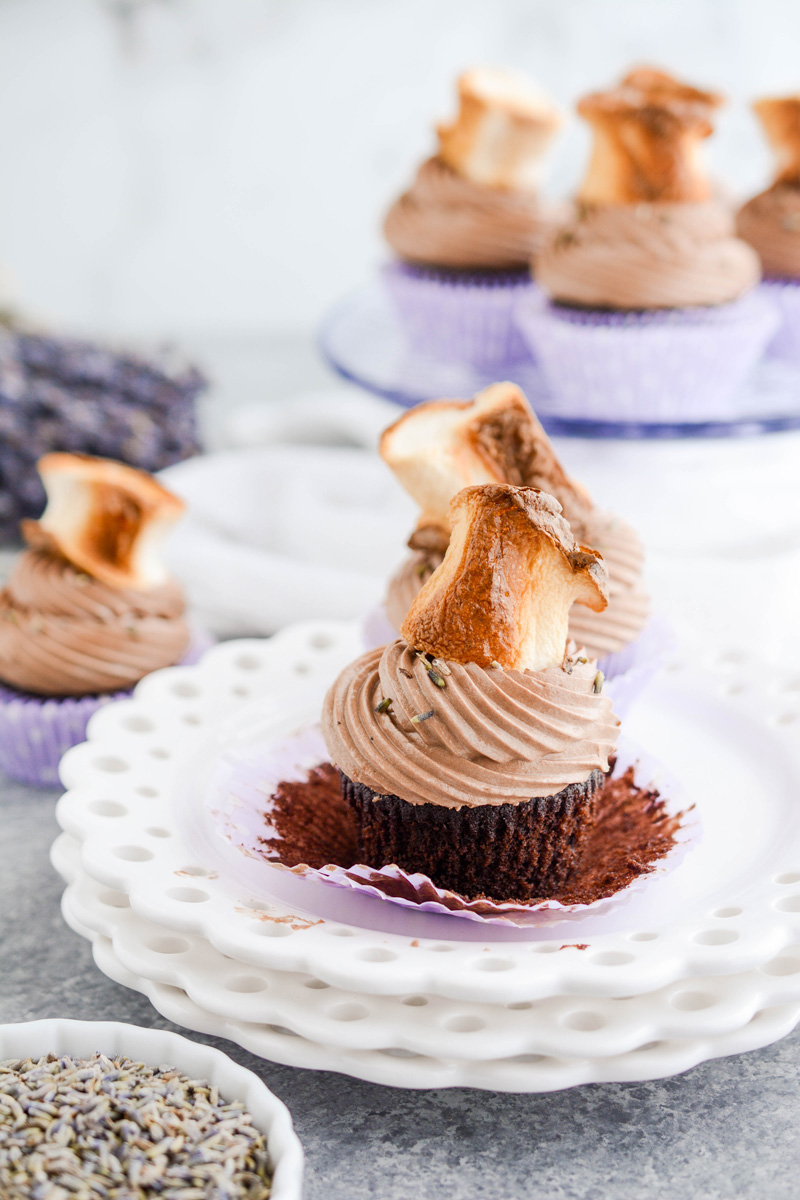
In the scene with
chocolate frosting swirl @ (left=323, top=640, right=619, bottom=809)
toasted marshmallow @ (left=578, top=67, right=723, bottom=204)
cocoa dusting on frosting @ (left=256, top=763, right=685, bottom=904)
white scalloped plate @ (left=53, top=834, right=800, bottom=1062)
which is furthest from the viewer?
toasted marshmallow @ (left=578, top=67, right=723, bottom=204)

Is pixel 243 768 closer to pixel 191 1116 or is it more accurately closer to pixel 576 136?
pixel 191 1116

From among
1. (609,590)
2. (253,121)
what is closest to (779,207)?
(609,590)

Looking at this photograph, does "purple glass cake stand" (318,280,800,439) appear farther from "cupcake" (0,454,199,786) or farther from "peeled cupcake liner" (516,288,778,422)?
"cupcake" (0,454,199,786)

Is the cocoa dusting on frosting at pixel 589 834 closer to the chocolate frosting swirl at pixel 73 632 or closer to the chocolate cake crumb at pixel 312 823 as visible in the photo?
the chocolate cake crumb at pixel 312 823

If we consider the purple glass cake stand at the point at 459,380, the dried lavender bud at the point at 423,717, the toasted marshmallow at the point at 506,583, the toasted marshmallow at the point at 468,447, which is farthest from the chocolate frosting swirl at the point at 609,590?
the purple glass cake stand at the point at 459,380

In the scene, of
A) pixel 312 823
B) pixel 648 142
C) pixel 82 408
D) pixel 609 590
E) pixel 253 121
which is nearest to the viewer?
pixel 312 823

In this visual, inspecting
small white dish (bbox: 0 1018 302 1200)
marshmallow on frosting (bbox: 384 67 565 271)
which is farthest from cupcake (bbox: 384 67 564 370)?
small white dish (bbox: 0 1018 302 1200)

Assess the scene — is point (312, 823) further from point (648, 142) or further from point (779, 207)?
point (779, 207)
